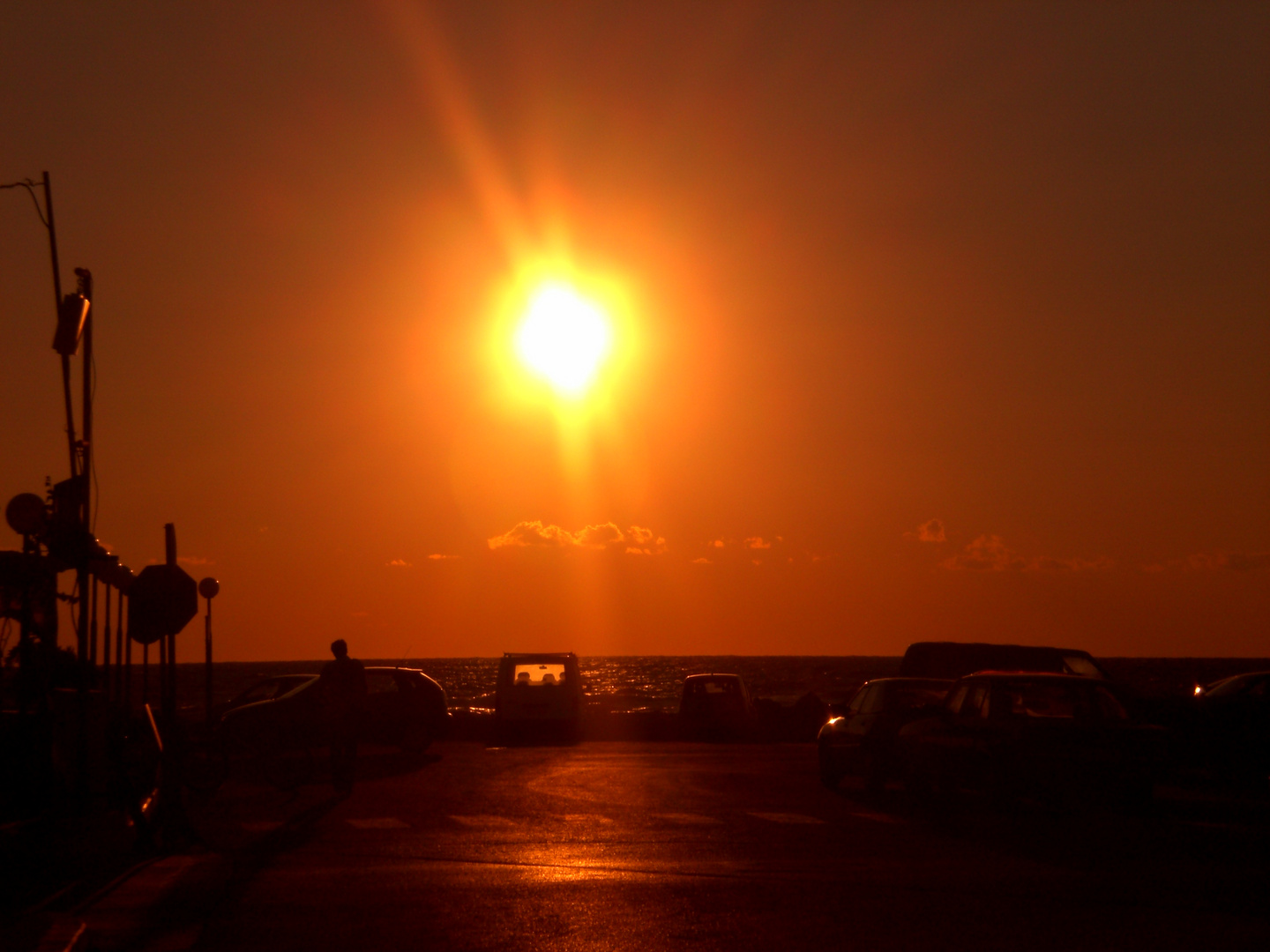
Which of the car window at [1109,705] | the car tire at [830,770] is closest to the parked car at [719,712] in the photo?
the car tire at [830,770]

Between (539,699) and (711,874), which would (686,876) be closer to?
(711,874)

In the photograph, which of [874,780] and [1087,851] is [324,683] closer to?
[874,780]

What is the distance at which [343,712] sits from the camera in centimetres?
1802

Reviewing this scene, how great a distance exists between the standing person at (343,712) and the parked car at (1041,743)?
7.19m

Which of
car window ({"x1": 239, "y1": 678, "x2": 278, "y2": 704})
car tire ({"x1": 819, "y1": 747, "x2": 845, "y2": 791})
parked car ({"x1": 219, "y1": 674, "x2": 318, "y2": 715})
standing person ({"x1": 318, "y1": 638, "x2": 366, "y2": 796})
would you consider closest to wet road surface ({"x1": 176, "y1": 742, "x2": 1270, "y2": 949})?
standing person ({"x1": 318, "y1": 638, "x2": 366, "y2": 796})

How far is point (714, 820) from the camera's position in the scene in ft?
48.3

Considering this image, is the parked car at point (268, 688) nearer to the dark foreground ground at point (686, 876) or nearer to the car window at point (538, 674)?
the dark foreground ground at point (686, 876)

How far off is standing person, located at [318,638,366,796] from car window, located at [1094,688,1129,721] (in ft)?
29.7

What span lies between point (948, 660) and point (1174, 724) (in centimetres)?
1027

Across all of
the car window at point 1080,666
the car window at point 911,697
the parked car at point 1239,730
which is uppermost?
the car window at point 1080,666

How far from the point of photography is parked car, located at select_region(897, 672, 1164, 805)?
13.8 m

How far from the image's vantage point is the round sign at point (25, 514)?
1184 centimetres

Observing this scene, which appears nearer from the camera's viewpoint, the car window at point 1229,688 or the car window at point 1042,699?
the car window at point 1042,699

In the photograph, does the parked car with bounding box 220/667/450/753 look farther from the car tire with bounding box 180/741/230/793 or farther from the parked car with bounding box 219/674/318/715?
the car tire with bounding box 180/741/230/793
